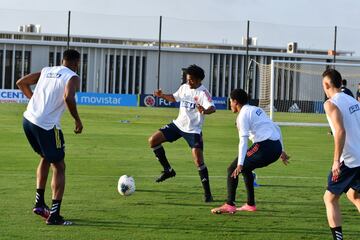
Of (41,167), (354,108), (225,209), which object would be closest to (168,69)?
(225,209)

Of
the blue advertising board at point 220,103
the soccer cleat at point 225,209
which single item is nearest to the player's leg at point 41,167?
the soccer cleat at point 225,209

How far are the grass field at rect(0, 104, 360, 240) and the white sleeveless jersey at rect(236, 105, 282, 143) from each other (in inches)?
41.6

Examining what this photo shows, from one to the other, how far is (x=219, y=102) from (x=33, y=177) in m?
44.1

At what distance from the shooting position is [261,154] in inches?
387

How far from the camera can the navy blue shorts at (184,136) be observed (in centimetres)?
1134

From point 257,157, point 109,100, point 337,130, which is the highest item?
point 337,130

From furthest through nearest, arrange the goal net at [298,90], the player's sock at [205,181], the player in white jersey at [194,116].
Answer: the goal net at [298,90]
the player in white jersey at [194,116]
the player's sock at [205,181]

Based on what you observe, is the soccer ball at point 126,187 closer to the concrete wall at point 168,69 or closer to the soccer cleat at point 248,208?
the soccer cleat at point 248,208

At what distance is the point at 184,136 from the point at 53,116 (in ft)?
10.0

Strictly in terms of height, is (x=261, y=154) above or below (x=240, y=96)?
below

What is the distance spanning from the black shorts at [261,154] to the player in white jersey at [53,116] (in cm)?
237

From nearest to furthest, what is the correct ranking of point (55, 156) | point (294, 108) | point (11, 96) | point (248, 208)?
point (55, 156) < point (248, 208) < point (294, 108) < point (11, 96)

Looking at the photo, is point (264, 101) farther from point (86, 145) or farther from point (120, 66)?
point (120, 66)

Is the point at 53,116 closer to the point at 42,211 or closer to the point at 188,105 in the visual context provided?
the point at 42,211
